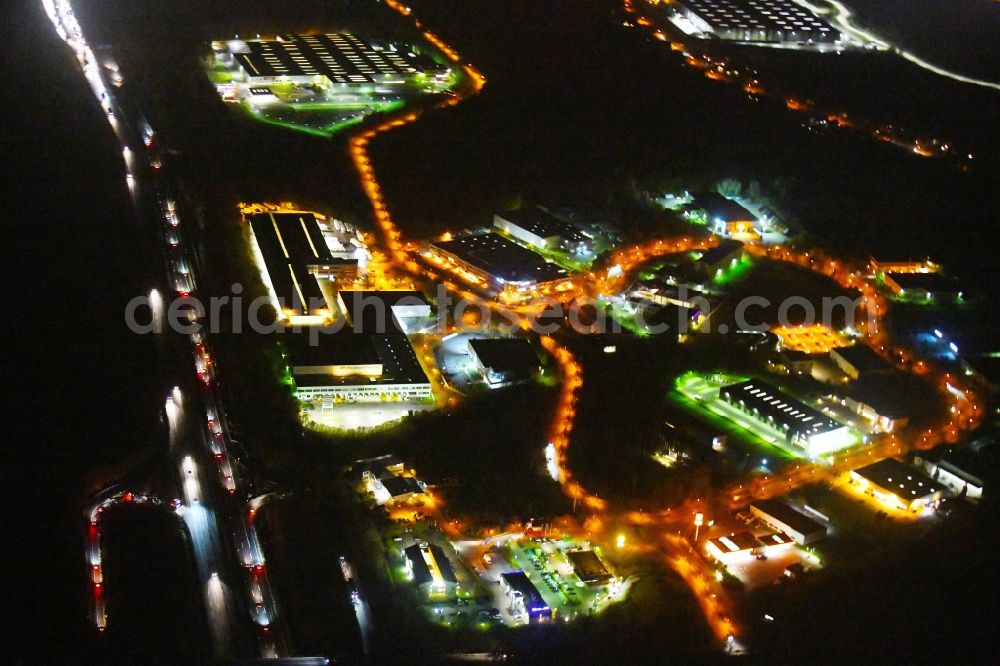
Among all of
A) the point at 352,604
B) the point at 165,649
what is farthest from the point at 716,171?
the point at 165,649

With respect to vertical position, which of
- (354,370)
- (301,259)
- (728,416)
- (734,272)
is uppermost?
(301,259)

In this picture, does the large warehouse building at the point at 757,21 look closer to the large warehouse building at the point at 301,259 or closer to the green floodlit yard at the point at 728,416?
the large warehouse building at the point at 301,259

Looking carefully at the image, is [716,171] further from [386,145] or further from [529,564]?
[529,564]

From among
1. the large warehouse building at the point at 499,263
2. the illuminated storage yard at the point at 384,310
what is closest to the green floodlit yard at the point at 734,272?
the large warehouse building at the point at 499,263

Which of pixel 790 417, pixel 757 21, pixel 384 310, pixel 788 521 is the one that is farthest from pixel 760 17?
pixel 788 521

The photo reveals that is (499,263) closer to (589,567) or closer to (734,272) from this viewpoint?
(734,272)

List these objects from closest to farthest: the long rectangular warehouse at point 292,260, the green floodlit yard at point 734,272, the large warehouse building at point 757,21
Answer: the long rectangular warehouse at point 292,260 < the green floodlit yard at point 734,272 < the large warehouse building at point 757,21
